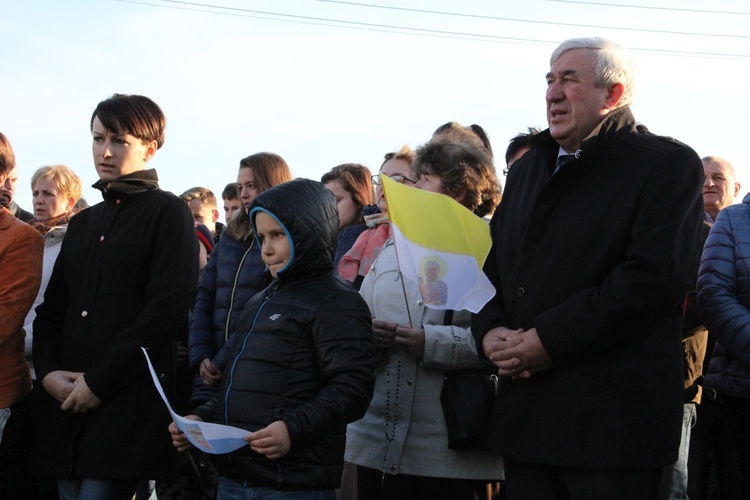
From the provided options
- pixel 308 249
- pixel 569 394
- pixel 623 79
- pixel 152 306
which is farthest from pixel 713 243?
pixel 152 306

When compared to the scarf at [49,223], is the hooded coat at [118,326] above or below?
below

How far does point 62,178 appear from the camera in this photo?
22.6 feet

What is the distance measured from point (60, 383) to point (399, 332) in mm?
1584

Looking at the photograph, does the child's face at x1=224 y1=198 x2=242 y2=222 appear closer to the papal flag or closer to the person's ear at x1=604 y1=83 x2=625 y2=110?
the papal flag

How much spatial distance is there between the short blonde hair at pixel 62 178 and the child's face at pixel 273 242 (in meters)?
3.40

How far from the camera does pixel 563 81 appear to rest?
149 inches

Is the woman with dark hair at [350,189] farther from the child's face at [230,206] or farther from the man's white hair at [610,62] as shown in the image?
the man's white hair at [610,62]

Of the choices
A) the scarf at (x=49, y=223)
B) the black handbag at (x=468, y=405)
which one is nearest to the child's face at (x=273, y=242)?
the black handbag at (x=468, y=405)

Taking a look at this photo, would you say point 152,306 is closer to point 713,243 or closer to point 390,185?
point 390,185

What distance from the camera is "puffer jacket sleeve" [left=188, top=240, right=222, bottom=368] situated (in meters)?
5.31

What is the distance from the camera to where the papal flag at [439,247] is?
377 centimetres

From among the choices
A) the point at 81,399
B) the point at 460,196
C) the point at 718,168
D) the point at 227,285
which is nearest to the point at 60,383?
the point at 81,399

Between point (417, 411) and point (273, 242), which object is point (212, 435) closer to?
point (273, 242)

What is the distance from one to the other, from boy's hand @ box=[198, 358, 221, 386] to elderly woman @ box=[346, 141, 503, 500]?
0.89m
